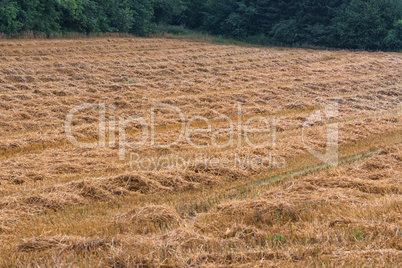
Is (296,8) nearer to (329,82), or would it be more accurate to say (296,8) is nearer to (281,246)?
(329,82)

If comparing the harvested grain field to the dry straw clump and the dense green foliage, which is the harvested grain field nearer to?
the dry straw clump

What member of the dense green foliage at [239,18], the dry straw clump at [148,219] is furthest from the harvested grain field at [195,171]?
the dense green foliage at [239,18]

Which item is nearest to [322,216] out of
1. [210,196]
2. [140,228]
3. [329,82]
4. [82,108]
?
[210,196]

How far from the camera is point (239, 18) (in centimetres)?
4116

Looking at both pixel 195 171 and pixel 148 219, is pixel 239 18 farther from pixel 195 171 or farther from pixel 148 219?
pixel 148 219

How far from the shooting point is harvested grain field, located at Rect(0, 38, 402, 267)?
446 centimetres

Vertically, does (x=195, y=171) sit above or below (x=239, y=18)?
below

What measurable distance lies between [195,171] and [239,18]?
120 ft

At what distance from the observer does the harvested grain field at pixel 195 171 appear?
175 inches

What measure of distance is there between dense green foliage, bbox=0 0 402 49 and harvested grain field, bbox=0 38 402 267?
14.3 metres

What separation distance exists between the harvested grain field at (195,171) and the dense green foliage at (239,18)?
14305 millimetres

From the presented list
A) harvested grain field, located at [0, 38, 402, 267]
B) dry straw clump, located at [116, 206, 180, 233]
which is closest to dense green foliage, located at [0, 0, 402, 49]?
harvested grain field, located at [0, 38, 402, 267]

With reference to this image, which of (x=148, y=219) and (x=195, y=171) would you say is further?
(x=195, y=171)

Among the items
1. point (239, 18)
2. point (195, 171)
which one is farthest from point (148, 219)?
point (239, 18)
